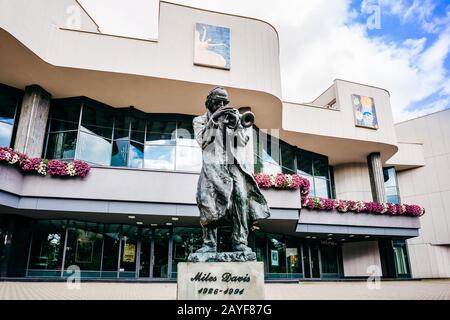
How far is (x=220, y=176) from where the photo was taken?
453cm

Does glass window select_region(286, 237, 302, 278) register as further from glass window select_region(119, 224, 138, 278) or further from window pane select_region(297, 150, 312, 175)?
glass window select_region(119, 224, 138, 278)

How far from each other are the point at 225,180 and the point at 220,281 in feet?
4.06

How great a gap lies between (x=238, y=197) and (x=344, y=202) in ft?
50.1

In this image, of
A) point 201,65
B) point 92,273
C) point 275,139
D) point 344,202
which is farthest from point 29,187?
point 344,202

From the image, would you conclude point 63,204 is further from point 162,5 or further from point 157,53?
point 162,5

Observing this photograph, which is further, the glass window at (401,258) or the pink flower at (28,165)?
the glass window at (401,258)

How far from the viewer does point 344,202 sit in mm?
18375

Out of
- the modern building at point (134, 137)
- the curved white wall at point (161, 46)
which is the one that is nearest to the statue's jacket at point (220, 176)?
the modern building at point (134, 137)

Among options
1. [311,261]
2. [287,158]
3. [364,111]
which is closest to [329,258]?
[311,261]

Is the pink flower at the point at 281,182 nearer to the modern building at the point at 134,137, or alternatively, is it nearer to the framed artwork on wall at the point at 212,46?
the modern building at the point at 134,137

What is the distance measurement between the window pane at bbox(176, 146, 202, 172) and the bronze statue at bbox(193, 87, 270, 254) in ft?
35.6

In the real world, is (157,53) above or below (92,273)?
above

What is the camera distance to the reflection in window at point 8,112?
1388cm

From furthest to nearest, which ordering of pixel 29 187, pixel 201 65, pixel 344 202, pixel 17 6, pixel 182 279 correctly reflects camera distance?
pixel 344 202 < pixel 201 65 < pixel 29 187 < pixel 17 6 < pixel 182 279
